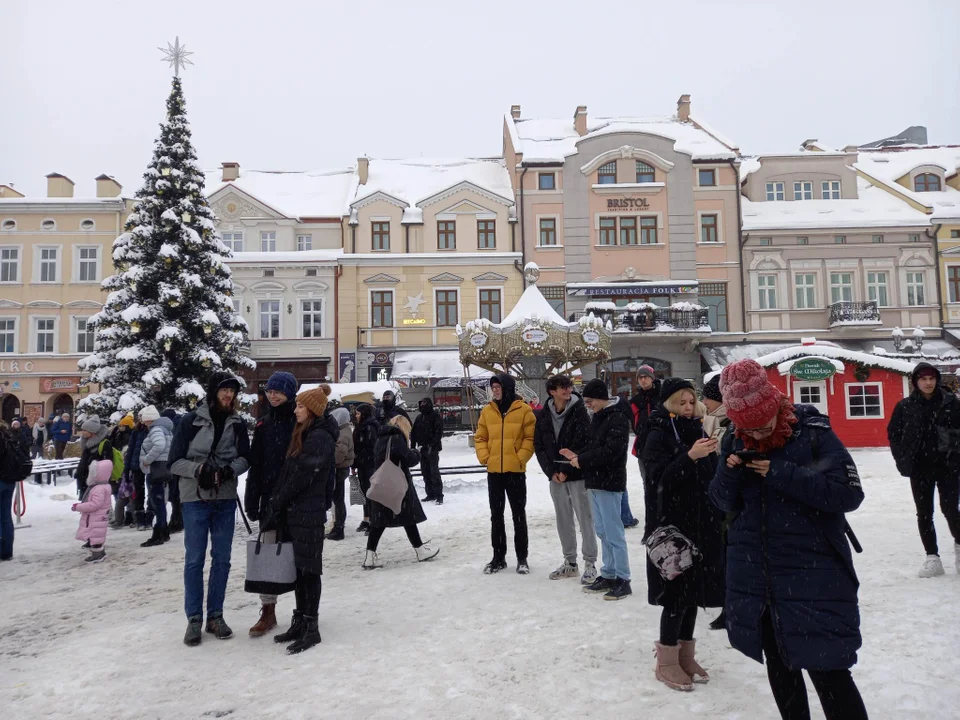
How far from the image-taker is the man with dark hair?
606 centimetres

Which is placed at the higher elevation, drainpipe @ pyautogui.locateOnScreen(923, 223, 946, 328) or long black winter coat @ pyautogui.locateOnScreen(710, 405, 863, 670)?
drainpipe @ pyautogui.locateOnScreen(923, 223, 946, 328)

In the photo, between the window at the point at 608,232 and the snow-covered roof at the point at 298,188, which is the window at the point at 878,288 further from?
the snow-covered roof at the point at 298,188

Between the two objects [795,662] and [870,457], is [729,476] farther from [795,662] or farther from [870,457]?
[870,457]

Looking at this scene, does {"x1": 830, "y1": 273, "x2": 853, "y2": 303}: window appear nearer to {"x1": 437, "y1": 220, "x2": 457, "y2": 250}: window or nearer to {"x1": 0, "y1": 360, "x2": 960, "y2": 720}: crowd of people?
{"x1": 437, "y1": 220, "x2": 457, "y2": 250}: window

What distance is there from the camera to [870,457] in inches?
611

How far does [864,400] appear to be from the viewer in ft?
58.5

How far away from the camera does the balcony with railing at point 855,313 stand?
27.9 m

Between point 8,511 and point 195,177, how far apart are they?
13.6m

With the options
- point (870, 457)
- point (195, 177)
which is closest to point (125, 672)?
point (870, 457)

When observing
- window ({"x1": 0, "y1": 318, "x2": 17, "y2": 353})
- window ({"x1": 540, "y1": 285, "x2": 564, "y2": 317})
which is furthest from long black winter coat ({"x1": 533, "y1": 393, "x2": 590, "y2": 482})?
window ({"x1": 0, "y1": 318, "x2": 17, "y2": 353})

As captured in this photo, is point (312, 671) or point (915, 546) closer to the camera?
point (312, 671)

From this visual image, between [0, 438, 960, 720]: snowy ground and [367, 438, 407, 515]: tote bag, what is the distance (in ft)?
2.23

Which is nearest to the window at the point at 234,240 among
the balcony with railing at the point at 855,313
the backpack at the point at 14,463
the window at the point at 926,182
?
the backpack at the point at 14,463

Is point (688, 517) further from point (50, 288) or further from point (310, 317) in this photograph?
point (50, 288)
